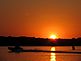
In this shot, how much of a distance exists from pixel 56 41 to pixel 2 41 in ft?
60.0

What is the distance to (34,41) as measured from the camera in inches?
3947

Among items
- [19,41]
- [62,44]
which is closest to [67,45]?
[62,44]

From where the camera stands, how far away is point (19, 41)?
9531cm

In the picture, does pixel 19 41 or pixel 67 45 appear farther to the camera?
pixel 67 45

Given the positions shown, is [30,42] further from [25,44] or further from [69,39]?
[69,39]

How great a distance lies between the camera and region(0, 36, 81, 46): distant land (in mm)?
94062

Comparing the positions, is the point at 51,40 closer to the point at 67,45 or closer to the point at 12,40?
the point at 67,45

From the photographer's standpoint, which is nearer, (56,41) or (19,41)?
(19,41)

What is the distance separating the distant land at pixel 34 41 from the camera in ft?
309

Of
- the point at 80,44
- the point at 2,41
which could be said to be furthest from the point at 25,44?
the point at 80,44

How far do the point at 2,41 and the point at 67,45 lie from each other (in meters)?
19.6

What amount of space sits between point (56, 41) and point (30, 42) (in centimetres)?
958

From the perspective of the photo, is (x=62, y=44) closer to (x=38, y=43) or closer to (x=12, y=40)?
(x=38, y=43)

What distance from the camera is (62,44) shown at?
10312cm
